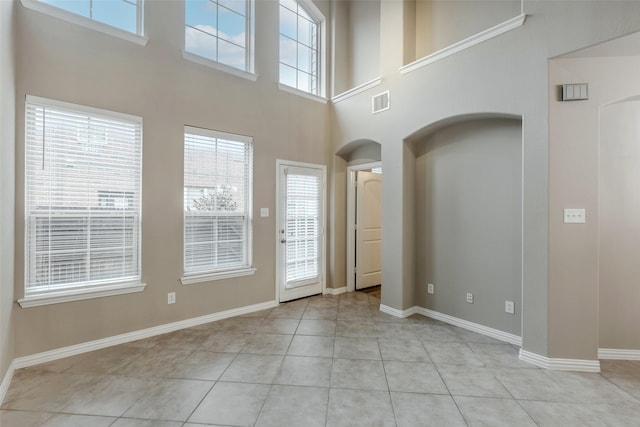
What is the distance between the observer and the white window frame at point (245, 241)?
3.43m

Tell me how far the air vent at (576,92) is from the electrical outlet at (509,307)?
199 centimetres

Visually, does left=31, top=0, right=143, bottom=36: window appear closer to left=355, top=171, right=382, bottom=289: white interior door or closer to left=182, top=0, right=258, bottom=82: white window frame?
left=182, top=0, right=258, bottom=82: white window frame

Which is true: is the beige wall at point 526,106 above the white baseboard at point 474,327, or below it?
above

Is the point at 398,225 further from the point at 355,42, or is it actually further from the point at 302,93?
the point at 355,42

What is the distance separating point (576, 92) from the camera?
2467 mm

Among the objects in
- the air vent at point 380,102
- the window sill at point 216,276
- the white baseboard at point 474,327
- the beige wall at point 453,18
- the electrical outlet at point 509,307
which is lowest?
the white baseboard at point 474,327

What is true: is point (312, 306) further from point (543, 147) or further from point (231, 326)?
point (543, 147)

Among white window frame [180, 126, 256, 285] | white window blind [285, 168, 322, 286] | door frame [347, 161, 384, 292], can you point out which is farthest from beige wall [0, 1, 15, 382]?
door frame [347, 161, 384, 292]

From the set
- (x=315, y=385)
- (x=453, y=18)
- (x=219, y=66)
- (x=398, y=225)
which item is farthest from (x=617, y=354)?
(x=219, y=66)

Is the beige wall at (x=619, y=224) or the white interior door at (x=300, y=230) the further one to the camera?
the white interior door at (x=300, y=230)

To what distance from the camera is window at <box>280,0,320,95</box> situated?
446cm

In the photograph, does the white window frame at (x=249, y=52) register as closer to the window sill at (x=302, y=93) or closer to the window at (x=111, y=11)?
the window sill at (x=302, y=93)

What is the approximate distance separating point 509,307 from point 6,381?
14.5 ft

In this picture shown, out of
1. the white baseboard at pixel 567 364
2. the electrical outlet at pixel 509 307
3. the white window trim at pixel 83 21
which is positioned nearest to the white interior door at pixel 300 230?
the white window trim at pixel 83 21
